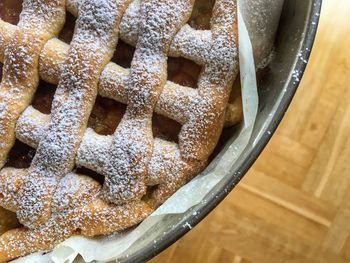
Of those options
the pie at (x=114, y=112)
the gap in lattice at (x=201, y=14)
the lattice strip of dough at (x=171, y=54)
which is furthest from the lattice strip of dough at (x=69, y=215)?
the gap in lattice at (x=201, y=14)

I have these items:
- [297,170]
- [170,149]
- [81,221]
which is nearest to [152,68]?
[170,149]

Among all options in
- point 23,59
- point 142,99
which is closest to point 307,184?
point 142,99

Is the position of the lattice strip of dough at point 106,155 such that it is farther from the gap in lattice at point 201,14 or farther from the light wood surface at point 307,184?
the light wood surface at point 307,184

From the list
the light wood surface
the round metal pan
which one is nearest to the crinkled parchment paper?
the round metal pan

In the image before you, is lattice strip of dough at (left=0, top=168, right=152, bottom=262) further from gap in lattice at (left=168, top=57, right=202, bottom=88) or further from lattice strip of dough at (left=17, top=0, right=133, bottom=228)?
gap in lattice at (left=168, top=57, right=202, bottom=88)

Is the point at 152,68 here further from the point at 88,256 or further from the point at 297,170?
the point at 297,170

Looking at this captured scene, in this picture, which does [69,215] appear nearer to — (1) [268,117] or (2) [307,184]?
(1) [268,117]
